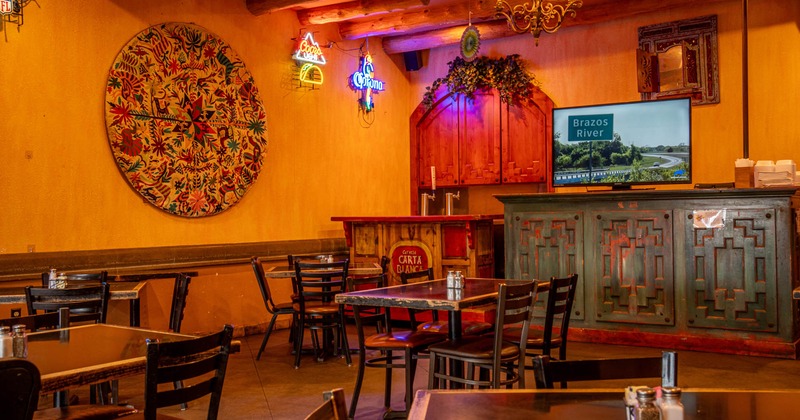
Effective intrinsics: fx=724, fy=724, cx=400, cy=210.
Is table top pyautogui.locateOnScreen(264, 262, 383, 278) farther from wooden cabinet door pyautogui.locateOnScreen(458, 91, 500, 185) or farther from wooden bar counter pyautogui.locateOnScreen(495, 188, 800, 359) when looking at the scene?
wooden cabinet door pyautogui.locateOnScreen(458, 91, 500, 185)

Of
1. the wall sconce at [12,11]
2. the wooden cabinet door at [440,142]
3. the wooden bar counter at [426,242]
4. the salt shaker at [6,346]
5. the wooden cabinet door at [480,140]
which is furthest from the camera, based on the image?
the wooden cabinet door at [440,142]

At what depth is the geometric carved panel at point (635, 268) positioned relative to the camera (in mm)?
6488

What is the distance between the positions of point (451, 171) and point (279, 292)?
304 cm

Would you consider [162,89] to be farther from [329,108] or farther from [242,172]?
[329,108]

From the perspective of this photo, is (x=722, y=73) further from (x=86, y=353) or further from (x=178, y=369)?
(x=86, y=353)

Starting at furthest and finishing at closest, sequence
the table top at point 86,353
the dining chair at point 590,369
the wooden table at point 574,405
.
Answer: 1. the table top at point 86,353
2. the dining chair at point 590,369
3. the wooden table at point 574,405

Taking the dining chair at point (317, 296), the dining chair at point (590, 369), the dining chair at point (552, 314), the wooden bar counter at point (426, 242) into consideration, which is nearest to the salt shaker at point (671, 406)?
the dining chair at point (590, 369)

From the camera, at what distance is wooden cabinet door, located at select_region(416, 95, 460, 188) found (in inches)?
383

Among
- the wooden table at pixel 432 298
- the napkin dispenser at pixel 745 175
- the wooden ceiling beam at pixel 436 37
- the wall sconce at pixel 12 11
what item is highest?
the wooden ceiling beam at pixel 436 37

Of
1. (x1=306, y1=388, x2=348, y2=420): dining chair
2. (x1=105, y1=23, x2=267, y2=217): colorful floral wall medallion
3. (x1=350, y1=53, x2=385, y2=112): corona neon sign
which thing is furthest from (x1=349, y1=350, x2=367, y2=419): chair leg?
(x1=350, y1=53, x2=385, y2=112): corona neon sign

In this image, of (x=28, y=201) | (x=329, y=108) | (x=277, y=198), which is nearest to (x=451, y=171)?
(x=329, y=108)

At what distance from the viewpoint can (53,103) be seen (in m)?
5.91

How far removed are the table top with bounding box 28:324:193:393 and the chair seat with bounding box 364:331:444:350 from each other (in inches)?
58.8

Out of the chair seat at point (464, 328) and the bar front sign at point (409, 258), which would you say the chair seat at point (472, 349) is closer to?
the chair seat at point (464, 328)
